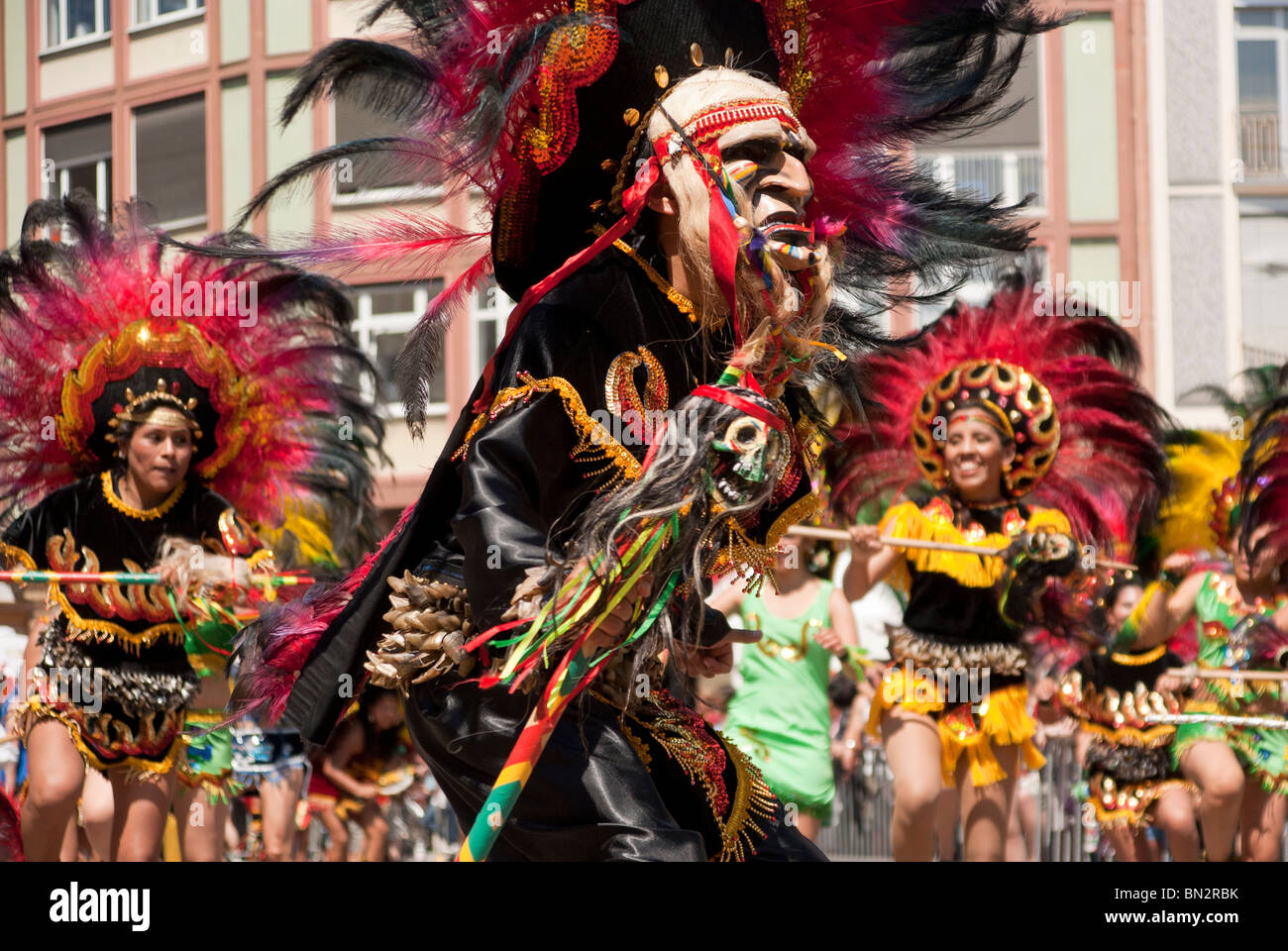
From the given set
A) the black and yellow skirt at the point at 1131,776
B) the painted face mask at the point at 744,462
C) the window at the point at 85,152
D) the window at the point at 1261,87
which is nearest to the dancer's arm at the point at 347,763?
the black and yellow skirt at the point at 1131,776

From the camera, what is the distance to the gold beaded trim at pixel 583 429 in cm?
329

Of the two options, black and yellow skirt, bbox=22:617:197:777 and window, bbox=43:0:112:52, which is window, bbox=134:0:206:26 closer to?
window, bbox=43:0:112:52

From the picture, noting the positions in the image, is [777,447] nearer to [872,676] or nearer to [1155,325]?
[872,676]

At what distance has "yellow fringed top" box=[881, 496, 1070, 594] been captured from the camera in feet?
23.4

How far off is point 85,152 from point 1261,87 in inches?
584

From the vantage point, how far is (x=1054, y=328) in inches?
304

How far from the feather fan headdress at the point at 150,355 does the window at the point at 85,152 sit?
14.1 meters

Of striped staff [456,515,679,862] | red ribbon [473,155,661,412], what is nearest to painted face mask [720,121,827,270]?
red ribbon [473,155,661,412]

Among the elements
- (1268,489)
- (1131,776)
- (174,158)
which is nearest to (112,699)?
(1131,776)

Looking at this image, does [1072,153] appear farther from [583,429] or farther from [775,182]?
[583,429]

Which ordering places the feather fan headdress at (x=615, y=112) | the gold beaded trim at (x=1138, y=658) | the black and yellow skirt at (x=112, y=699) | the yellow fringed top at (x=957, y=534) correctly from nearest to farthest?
1. the feather fan headdress at (x=615, y=112)
2. the black and yellow skirt at (x=112, y=699)
3. the yellow fringed top at (x=957, y=534)
4. the gold beaded trim at (x=1138, y=658)

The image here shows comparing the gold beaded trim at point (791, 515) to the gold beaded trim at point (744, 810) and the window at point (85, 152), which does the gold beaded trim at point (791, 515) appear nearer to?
the gold beaded trim at point (744, 810)
